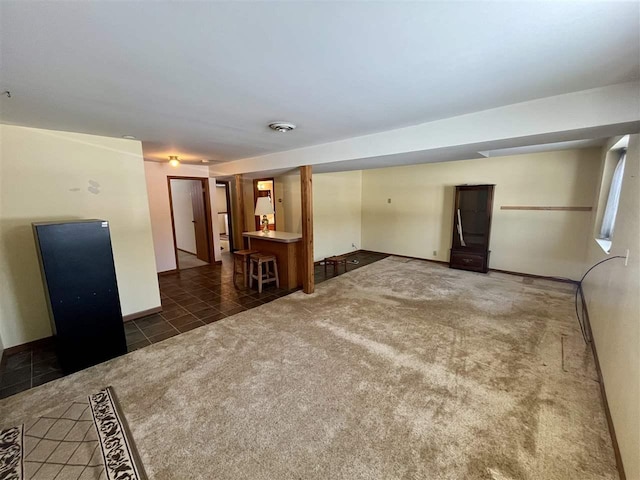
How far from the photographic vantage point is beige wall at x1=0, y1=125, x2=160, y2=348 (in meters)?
2.63

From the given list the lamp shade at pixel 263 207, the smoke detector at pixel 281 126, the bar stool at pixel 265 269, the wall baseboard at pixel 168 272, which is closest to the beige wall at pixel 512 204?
the lamp shade at pixel 263 207

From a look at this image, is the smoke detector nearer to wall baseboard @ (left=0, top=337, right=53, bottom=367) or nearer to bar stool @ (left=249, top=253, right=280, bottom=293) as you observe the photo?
bar stool @ (left=249, top=253, right=280, bottom=293)

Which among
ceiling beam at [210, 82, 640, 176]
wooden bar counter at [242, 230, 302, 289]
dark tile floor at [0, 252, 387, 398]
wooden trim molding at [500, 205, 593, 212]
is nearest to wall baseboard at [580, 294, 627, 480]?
ceiling beam at [210, 82, 640, 176]

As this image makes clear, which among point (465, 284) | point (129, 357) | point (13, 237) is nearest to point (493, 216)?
point (465, 284)

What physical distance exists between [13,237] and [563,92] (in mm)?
5252

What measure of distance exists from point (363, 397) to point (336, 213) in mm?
5036

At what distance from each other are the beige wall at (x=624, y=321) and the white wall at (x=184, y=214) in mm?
7447

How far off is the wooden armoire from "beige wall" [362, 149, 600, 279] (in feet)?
0.86

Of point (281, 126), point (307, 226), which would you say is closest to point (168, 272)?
point (307, 226)

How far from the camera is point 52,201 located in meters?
2.83

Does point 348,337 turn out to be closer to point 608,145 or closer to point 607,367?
point 607,367

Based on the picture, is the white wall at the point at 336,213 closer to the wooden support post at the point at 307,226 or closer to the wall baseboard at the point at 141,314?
the wooden support post at the point at 307,226

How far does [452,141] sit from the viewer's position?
100 inches

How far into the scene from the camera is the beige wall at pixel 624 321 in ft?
4.65
